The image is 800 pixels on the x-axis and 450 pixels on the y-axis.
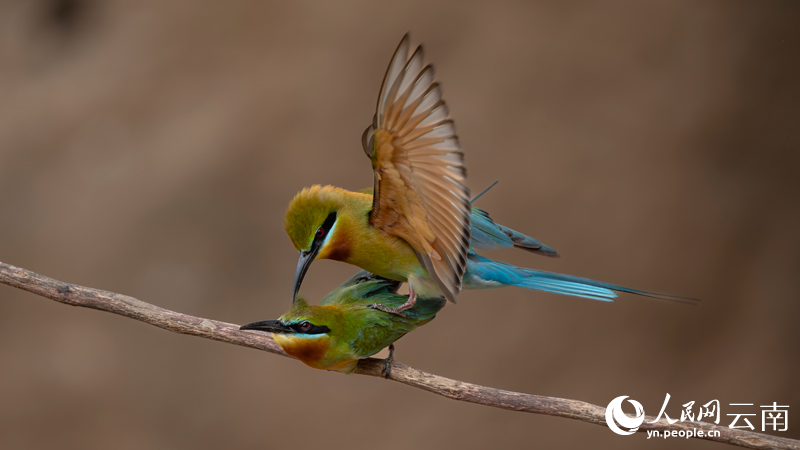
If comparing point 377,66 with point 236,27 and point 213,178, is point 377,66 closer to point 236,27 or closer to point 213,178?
point 236,27

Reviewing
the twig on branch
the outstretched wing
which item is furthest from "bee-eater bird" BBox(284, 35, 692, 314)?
the twig on branch

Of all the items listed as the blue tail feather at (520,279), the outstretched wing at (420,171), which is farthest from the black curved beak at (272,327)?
the blue tail feather at (520,279)

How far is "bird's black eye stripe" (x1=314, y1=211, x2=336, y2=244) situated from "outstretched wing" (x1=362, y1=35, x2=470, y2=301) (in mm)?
86

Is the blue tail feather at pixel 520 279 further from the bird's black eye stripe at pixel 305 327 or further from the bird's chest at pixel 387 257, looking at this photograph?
the bird's black eye stripe at pixel 305 327

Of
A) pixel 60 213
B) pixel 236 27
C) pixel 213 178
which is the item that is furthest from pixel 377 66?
pixel 60 213

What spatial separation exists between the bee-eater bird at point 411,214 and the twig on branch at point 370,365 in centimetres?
17

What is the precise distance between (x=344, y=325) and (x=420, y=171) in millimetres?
339

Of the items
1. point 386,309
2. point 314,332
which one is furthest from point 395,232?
point 314,332

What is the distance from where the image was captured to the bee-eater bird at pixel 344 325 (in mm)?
1112

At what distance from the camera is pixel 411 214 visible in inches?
46.7

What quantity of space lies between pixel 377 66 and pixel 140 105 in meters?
1.05

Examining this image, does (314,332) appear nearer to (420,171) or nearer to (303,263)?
(303,263)

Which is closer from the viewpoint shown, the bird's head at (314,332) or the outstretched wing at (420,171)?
the outstretched wing at (420,171)

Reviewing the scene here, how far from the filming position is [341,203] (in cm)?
120
